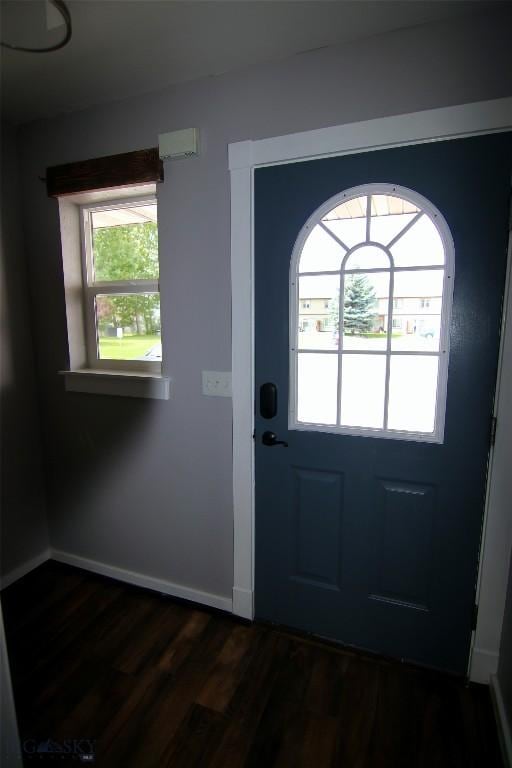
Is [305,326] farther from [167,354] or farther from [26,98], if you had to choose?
[26,98]

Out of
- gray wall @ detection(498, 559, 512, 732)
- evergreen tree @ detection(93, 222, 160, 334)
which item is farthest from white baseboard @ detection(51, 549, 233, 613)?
evergreen tree @ detection(93, 222, 160, 334)

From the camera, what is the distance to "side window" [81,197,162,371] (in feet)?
6.10

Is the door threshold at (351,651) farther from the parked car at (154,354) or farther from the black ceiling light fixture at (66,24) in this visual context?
the black ceiling light fixture at (66,24)

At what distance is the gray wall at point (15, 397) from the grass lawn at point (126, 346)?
43 centimetres

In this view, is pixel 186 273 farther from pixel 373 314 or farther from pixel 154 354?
pixel 373 314

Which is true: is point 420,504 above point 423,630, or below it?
above

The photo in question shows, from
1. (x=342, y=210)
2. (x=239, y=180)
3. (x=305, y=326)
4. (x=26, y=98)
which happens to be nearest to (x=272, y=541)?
(x=305, y=326)

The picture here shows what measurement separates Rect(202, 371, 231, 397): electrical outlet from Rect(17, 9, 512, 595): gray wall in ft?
0.13

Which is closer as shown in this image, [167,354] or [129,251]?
[167,354]

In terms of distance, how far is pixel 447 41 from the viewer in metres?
1.23

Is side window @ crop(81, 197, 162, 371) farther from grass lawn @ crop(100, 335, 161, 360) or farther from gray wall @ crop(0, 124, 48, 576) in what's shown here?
gray wall @ crop(0, 124, 48, 576)

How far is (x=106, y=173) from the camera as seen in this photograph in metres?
1.73

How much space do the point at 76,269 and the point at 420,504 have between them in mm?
2004
